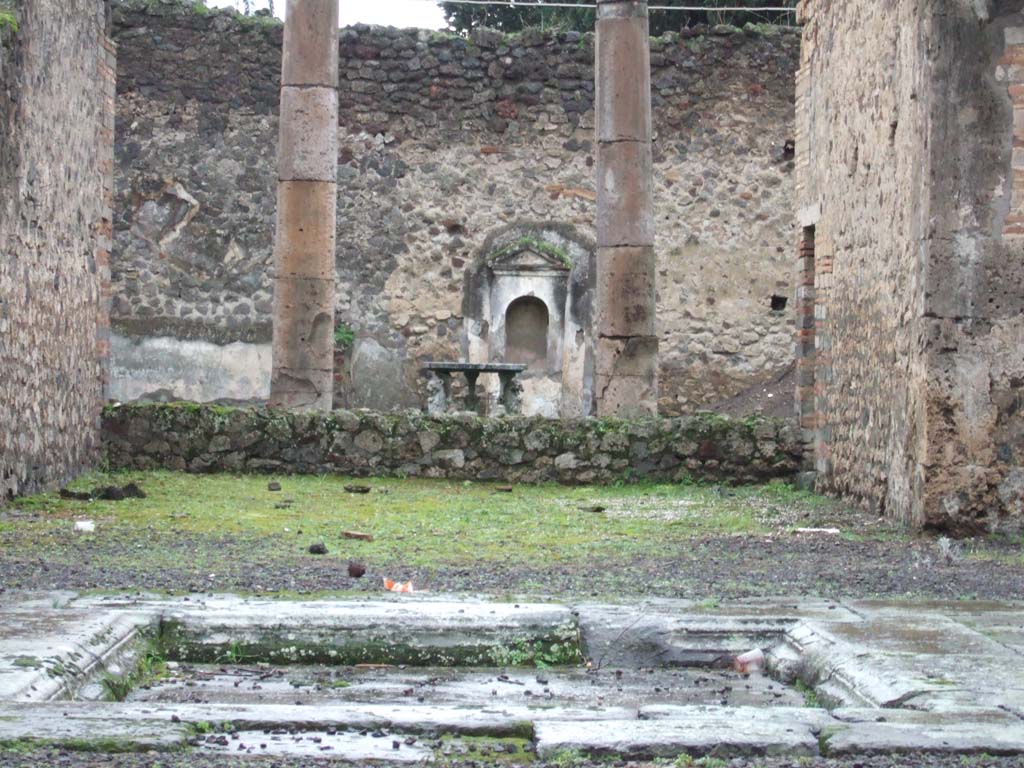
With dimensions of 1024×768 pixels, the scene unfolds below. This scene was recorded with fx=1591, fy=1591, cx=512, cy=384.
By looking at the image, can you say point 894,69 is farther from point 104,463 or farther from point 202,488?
point 104,463

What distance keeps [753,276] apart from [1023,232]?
42.1 ft

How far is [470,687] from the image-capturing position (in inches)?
187

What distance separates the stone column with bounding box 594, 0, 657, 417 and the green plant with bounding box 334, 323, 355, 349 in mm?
6210

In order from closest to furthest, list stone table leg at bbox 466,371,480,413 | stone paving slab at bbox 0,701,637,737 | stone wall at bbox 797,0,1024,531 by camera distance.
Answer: stone paving slab at bbox 0,701,637,737, stone wall at bbox 797,0,1024,531, stone table leg at bbox 466,371,480,413

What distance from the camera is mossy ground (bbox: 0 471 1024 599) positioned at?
6719mm

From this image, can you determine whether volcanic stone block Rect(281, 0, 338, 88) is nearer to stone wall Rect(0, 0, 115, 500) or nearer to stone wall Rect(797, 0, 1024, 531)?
stone wall Rect(0, 0, 115, 500)

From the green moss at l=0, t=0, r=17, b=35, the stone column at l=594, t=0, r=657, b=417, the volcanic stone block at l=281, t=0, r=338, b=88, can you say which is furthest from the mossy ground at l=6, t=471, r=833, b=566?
the volcanic stone block at l=281, t=0, r=338, b=88

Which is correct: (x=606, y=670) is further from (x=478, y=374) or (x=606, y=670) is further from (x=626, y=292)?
(x=478, y=374)

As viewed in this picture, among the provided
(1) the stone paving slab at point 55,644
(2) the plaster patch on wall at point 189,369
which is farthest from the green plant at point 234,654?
(2) the plaster patch on wall at point 189,369

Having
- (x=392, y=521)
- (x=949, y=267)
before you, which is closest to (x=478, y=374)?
(x=392, y=521)

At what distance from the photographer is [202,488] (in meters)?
11.6

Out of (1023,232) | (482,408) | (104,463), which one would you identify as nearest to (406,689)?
(1023,232)

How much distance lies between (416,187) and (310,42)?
674cm

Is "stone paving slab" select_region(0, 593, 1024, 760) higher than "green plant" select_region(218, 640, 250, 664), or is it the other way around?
"stone paving slab" select_region(0, 593, 1024, 760)
